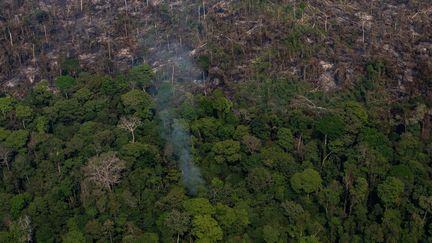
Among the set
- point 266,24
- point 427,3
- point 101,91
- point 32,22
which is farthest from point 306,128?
point 32,22

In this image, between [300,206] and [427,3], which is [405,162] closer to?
[300,206]

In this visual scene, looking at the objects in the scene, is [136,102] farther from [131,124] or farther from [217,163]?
[217,163]

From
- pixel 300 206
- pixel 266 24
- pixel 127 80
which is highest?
pixel 266 24

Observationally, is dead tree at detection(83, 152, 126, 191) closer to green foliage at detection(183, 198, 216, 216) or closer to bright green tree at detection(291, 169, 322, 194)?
green foliage at detection(183, 198, 216, 216)

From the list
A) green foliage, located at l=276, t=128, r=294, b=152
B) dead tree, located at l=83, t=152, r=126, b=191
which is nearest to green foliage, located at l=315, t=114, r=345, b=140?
green foliage, located at l=276, t=128, r=294, b=152

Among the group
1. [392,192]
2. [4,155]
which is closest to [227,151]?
[392,192]
